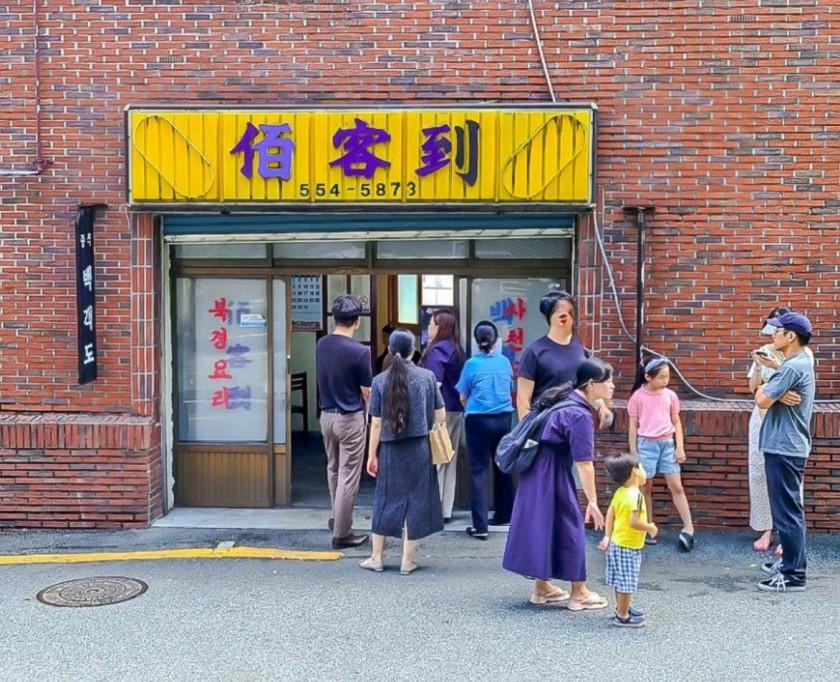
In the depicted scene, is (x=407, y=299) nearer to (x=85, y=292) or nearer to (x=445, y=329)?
(x=445, y=329)

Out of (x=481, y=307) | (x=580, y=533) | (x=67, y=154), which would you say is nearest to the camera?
(x=580, y=533)

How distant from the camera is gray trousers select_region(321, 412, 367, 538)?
7.50m

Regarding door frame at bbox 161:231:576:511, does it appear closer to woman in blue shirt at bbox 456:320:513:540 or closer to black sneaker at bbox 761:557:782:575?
woman in blue shirt at bbox 456:320:513:540

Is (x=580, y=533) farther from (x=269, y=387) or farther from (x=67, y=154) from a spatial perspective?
(x=67, y=154)

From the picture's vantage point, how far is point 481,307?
8.68m

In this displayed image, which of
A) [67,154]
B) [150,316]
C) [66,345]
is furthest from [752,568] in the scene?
[67,154]

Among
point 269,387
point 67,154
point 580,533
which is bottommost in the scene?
point 580,533

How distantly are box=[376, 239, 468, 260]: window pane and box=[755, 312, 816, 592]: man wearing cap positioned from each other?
2.96m

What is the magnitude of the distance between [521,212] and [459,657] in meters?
3.77

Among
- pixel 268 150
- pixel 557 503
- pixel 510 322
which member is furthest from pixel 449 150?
pixel 557 503

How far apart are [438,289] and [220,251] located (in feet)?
6.34

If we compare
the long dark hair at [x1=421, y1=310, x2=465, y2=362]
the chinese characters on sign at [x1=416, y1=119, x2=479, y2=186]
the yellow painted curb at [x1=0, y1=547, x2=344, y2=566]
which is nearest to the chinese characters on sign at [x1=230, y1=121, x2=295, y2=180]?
the chinese characters on sign at [x1=416, y1=119, x2=479, y2=186]

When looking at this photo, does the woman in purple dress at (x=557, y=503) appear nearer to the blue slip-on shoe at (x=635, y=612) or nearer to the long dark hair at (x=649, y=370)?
the blue slip-on shoe at (x=635, y=612)

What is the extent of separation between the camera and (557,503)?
6004mm
